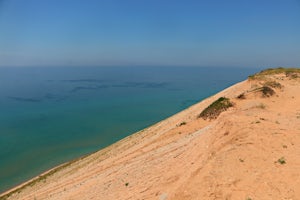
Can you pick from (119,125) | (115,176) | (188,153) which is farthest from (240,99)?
(119,125)

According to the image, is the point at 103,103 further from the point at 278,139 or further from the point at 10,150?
the point at 278,139

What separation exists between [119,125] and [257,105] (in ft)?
156

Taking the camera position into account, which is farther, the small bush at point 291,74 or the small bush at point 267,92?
the small bush at point 291,74

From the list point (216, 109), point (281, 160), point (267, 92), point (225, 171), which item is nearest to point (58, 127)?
point (216, 109)

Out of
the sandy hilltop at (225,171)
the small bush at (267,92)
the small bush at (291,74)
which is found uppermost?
the small bush at (291,74)

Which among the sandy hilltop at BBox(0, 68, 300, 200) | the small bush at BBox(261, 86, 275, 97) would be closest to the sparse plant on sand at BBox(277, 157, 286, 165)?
the sandy hilltop at BBox(0, 68, 300, 200)

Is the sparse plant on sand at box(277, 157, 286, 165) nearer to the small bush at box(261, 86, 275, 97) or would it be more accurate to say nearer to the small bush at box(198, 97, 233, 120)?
the small bush at box(198, 97, 233, 120)

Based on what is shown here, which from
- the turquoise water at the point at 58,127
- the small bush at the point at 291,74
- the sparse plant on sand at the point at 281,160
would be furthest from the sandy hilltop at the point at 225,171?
the small bush at the point at 291,74

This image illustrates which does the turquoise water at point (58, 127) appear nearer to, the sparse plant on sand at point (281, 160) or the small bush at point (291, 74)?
the small bush at point (291, 74)

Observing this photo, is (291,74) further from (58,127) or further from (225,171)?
(58,127)

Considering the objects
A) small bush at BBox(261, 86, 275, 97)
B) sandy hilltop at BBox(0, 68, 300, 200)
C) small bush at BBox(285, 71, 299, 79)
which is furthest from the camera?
small bush at BBox(285, 71, 299, 79)

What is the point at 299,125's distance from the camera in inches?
633

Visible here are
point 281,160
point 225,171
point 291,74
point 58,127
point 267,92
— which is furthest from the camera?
point 58,127

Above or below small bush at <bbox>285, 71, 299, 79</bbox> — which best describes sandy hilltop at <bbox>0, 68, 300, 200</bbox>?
below
